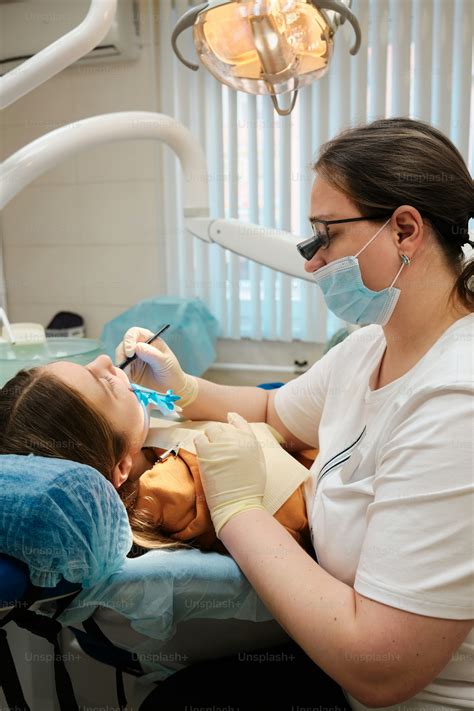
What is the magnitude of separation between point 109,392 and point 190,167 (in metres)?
0.73

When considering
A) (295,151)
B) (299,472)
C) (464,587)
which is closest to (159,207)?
(295,151)

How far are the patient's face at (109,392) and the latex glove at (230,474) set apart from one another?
25 cm

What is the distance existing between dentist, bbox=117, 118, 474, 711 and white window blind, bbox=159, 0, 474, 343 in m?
1.53

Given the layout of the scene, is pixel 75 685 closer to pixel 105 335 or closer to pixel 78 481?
pixel 78 481

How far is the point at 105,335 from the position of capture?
2.79 m

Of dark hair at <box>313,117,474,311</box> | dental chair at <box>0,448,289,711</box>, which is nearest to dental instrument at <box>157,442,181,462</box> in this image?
dental chair at <box>0,448,289,711</box>

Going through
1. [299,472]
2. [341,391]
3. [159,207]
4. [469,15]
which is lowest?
[299,472]

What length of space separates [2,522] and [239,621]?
1.75 ft

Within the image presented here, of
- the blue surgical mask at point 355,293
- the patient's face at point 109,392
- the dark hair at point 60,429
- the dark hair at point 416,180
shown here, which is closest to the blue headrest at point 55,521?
the dark hair at point 60,429

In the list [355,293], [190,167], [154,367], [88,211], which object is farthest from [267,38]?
[88,211]

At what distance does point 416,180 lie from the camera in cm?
110

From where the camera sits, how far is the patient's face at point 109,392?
4.44ft

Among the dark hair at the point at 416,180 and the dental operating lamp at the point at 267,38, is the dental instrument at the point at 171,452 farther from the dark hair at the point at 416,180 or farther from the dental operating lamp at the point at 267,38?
the dental operating lamp at the point at 267,38

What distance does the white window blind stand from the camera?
8.73 ft
